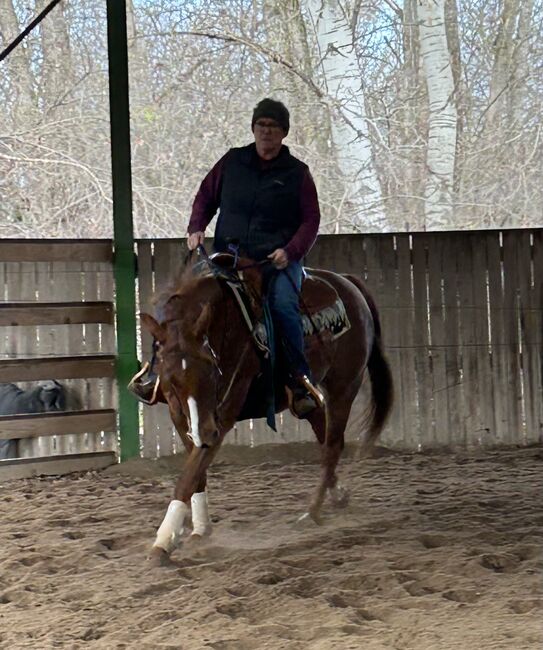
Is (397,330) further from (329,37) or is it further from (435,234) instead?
(329,37)

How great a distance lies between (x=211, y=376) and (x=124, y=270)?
9.72 ft

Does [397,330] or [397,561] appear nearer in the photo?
[397,561]

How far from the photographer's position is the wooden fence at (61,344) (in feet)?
21.0

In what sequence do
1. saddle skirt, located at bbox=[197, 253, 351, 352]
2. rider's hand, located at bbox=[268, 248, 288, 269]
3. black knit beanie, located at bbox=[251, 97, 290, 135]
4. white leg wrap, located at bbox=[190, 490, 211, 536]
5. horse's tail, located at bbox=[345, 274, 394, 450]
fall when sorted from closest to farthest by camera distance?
1. saddle skirt, located at bbox=[197, 253, 351, 352]
2. white leg wrap, located at bbox=[190, 490, 211, 536]
3. rider's hand, located at bbox=[268, 248, 288, 269]
4. black knit beanie, located at bbox=[251, 97, 290, 135]
5. horse's tail, located at bbox=[345, 274, 394, 450]

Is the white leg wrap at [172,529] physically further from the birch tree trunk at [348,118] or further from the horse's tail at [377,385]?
the birch tree trunk at [348,118]

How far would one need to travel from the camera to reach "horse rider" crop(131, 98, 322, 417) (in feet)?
15.1

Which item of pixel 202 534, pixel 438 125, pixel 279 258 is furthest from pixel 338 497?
pixel 438 125

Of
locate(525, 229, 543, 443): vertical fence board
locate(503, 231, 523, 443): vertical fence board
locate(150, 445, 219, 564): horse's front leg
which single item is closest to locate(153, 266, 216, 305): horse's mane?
locate(150, 445, 219, 564): horse's front leg

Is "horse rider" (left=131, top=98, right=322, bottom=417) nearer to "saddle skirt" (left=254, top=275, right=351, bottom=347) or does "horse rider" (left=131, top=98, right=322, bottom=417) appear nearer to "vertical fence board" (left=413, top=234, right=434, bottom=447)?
"saddle skirt" (left=254, top=275, right=351, bottom=347)

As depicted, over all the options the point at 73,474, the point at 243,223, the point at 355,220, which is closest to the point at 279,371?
the point at 243,223

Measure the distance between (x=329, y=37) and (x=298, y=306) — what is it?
27.1 ft

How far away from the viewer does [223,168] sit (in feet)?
15.8

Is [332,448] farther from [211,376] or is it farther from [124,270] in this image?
[124,270]

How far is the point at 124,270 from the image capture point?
6672mm
